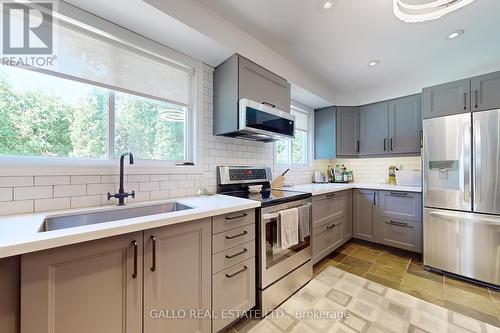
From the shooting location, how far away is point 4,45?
3.99 feet

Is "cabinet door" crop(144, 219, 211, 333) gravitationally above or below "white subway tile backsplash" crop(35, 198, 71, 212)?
below

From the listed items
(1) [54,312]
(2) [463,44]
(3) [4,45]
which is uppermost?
(2) [463,44]

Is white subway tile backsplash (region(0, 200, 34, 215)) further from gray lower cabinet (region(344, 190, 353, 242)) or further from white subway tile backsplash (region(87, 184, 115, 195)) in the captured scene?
gray lower cabinet (region(344, 190, 353, 242))

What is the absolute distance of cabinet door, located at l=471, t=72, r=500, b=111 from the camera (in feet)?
6.64

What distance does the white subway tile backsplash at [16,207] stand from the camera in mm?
1151

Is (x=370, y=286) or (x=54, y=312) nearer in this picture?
(x=54, y=312)

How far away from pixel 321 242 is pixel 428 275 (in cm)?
121

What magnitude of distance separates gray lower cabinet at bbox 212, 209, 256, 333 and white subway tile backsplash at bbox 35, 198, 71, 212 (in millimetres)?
1010

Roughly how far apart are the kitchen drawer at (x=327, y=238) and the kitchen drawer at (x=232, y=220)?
1.18 m

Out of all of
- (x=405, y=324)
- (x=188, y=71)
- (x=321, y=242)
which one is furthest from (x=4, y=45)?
(x=405, y=324)

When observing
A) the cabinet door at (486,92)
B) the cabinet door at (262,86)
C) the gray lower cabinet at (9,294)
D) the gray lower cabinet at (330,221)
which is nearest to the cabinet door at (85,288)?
the gray lower cabinet at (9,294)

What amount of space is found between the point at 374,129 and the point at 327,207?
5.78 feet

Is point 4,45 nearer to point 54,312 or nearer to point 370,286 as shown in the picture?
point 54,312
